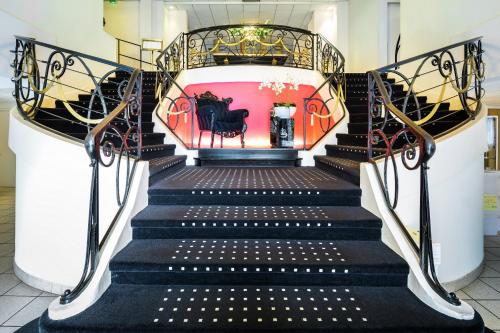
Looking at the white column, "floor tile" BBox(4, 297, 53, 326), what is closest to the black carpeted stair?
"floor tile" BBox(4, 297, 53, 326)

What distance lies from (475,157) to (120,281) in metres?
3.41

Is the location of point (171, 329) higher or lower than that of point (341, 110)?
lower

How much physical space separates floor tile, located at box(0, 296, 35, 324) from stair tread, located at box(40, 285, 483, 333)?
1.17m

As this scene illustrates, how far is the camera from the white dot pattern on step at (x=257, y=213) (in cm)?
282

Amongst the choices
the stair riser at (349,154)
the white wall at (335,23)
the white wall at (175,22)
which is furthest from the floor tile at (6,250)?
the white wall at (335,23)

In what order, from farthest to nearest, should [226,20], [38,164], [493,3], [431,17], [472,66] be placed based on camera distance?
[226,20] < [431,17] < [493,3] < [472,66] < [38,164]

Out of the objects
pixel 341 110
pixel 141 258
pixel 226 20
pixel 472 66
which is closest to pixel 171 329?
pixel 141 258

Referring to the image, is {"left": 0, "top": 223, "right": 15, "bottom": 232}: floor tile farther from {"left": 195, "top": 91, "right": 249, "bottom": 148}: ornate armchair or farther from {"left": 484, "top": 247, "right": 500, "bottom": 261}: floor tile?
→ {"left": 484, "top": 247, "right": 500, "bottom": 261}: floor tile

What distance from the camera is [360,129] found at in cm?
545

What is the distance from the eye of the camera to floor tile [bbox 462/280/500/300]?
317cm

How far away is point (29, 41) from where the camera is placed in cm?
357

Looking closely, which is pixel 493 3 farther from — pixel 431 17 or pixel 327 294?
pixel 327 294

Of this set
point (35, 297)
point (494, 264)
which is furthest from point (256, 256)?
point (494, 264)

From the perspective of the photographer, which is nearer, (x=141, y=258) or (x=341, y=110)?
(x=141, y=258)
